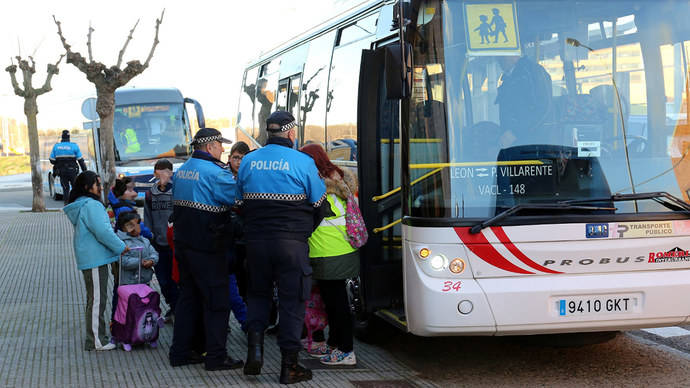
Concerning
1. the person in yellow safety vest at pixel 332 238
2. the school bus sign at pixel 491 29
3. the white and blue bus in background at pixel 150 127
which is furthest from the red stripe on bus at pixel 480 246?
the white and blue bus in background at pixel 150 127

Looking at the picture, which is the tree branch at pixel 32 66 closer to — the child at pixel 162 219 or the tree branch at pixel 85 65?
the tree branch at pixel 85 65

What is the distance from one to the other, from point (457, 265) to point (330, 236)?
1096mm

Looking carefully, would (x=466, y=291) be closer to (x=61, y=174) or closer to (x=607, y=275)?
(x=607, y=275)

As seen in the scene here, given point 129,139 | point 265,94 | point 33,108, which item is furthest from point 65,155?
point 265,94

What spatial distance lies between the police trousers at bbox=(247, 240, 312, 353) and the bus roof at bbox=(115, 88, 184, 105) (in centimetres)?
1872

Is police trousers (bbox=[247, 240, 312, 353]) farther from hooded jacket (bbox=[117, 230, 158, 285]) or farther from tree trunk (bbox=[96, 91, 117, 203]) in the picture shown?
tree trunk (bbox=[96, 91, 117, 203])

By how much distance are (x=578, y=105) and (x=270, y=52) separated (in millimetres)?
6727

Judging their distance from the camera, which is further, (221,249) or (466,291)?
(221,249)

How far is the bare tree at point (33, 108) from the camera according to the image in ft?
71.5

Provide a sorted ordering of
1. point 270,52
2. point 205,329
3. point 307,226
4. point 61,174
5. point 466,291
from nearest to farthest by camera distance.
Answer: point 466,291
point 307,226
point 205,329
point 270,52
point 61,174

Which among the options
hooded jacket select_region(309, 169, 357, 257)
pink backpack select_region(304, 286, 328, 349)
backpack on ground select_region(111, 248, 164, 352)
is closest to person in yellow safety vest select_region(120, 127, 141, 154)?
backpack on ground select_region(111, 248, 164, 352)

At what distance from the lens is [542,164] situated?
5.87 metres

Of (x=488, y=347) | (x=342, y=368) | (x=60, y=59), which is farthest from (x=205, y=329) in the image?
(x=60, y=59)

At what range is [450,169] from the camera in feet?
19.1
